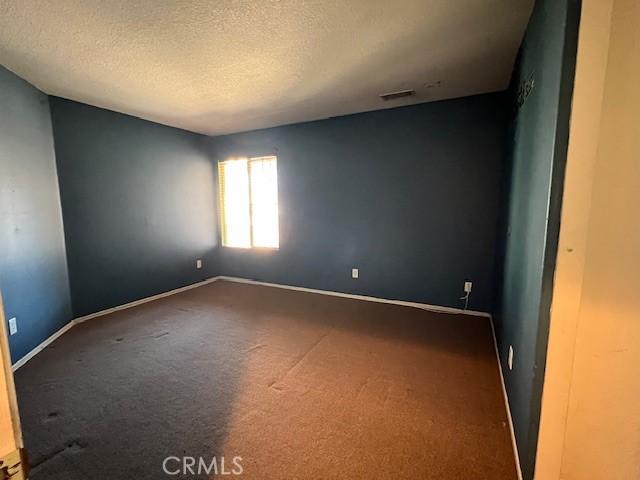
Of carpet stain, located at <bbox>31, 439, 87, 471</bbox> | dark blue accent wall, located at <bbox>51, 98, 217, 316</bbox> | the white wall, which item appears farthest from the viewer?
dark blue accent wall, located at <bbox>51, 98, 217, 316</bbox>

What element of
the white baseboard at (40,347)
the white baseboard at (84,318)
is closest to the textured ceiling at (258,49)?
the white baseboard at (84,318)

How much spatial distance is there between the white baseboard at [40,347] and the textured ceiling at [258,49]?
236cm

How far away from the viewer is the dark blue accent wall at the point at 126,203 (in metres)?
3.02

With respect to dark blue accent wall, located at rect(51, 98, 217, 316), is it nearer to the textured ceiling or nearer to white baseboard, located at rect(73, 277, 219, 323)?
white baseboard, located at rect(73, 277, 219, 323)

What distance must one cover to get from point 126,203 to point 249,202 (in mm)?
1649

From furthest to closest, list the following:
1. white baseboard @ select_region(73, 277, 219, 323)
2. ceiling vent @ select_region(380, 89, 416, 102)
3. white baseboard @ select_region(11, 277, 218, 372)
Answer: white baseboard @ select_region(73, 277, 219, 323)
ceiling vent @ select_region(380, 89, 416, 102)
white baseboard @ select_region(11, 277, 218, 372)

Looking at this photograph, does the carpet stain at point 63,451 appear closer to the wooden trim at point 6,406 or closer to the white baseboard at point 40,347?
the white baseboard at point 40,347

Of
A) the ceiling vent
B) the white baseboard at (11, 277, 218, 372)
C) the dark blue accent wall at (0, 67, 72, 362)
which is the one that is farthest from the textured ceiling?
the white baseboard at (11, 277, 218, 372)

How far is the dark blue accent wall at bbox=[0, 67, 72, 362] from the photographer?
2.23 metres

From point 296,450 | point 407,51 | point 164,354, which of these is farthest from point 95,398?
point 407,51

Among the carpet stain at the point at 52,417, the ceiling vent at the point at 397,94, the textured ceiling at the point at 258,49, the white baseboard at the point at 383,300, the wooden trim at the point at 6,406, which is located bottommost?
the carpet stain at the point at 52,417

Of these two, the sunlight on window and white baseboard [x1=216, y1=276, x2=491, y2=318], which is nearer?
white baseboard [x1=216, y1=276, x2=491, y2=318]

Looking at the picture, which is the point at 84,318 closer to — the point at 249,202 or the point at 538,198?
the point at 249,202

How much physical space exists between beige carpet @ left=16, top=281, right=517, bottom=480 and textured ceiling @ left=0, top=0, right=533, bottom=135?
2.39 m
